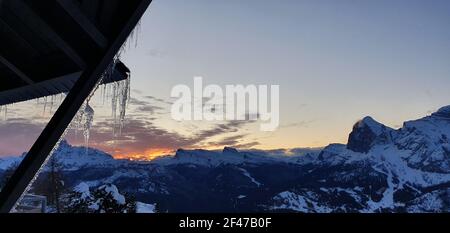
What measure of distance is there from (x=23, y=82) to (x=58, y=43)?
151cm

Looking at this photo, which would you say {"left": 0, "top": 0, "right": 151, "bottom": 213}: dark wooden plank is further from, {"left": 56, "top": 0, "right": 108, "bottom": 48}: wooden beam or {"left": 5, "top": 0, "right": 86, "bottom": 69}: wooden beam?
{"left": 5, "top": 0, "right": 86, "bottom": 69}: wooden beam

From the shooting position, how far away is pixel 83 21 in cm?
A: 298

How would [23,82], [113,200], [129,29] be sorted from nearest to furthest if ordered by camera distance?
[129,29]
[23,82]
[113,200]

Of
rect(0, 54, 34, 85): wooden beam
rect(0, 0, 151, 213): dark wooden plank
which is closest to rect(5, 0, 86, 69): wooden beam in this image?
rect(0, 0, 151, 213): dark wooden plank

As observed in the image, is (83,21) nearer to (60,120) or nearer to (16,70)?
(60,120)

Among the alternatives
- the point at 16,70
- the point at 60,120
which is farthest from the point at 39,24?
→ the point at 16,70

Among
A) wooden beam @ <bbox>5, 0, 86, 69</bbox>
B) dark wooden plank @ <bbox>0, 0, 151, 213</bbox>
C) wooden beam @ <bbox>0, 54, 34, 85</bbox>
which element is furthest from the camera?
wooden beam @ <bbox>0, 54, 34, 85</bbox>

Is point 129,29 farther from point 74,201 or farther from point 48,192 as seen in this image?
point 48,192

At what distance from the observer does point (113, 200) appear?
26297mm

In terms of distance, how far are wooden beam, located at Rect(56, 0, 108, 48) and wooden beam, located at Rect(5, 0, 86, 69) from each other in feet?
0.91

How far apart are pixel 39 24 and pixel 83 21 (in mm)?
396

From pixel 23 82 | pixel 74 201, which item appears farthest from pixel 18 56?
pixel 74 201

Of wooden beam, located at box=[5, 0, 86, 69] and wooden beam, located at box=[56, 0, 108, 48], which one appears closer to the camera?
wooden beam, located at box=[56, 0, 108, 48]

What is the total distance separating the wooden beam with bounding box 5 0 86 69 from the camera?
10.2 feet
